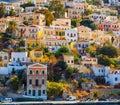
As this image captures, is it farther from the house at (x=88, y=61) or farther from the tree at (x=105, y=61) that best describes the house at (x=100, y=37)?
the house at (x=88, y=61)

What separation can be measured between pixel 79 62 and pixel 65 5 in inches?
691

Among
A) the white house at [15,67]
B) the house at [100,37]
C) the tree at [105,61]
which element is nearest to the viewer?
the white house at [15,67]

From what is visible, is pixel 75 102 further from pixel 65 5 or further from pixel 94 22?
pixel 65 5

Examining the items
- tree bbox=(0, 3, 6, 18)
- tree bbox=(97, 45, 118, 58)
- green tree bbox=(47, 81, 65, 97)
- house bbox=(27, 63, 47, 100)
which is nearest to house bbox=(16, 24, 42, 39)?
tree bbox=(97, 45, 118, 58)

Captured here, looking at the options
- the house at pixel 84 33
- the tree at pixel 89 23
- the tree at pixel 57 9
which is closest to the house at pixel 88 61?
the house at pixel 84 33

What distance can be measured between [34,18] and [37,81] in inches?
494

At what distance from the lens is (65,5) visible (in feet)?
221

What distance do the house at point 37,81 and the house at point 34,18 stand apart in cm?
1147

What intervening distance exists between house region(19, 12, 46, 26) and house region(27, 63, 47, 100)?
11468 mm

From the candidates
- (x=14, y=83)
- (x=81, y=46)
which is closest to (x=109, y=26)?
(x=81, y=46)

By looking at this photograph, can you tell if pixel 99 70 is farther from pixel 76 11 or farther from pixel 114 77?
pixel 76 11

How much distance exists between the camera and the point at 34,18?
58.2m

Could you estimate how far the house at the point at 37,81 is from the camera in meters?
46.3

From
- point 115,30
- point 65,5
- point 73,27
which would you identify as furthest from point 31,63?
point 65,5
